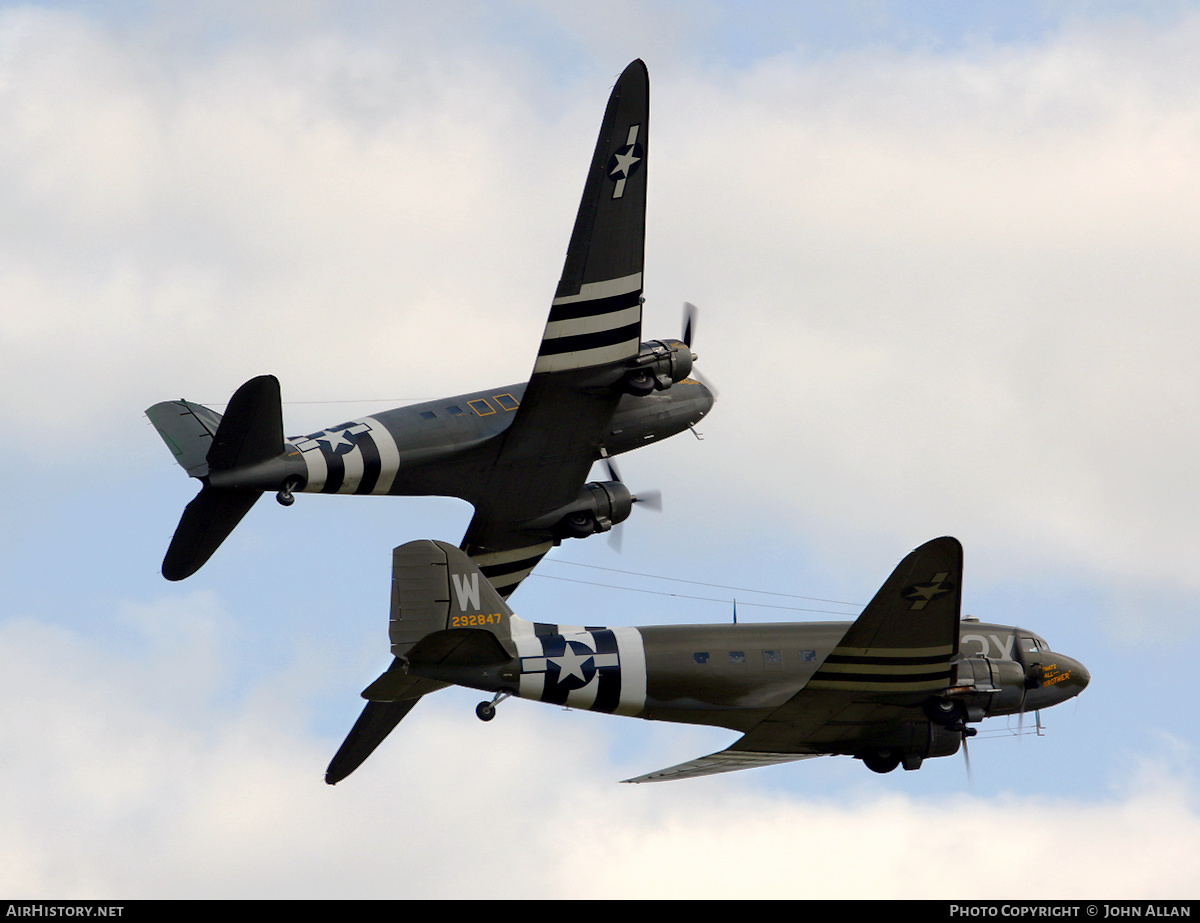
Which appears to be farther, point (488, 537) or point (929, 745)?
point (488, 537)

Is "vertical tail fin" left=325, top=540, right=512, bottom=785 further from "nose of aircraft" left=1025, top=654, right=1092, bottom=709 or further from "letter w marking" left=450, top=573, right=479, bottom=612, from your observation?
"nose of aircraft" left=1025, top=654, right=1092, bottom=709

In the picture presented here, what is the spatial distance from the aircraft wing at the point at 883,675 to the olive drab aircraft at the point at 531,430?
904cm

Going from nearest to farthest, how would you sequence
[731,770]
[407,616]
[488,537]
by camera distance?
1. [407,616]
2. [731,770]
3. [488,537]

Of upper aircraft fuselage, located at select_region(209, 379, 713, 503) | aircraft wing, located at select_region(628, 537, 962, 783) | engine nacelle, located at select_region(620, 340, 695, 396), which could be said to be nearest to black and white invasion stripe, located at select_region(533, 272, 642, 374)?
engine nacelle, located at select_region(620, 340, 695, 396)

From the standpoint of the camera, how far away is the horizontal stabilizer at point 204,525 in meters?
55.2

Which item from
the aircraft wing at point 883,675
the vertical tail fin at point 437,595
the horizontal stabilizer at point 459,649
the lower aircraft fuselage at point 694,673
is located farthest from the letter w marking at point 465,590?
the aircraft wing at point 883,675

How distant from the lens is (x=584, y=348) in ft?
192

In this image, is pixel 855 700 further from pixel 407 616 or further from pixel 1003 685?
pixel 407 616

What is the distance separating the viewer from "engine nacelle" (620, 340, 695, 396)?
195ft

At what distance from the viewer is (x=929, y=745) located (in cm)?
5553

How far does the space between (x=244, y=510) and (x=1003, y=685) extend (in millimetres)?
19441
